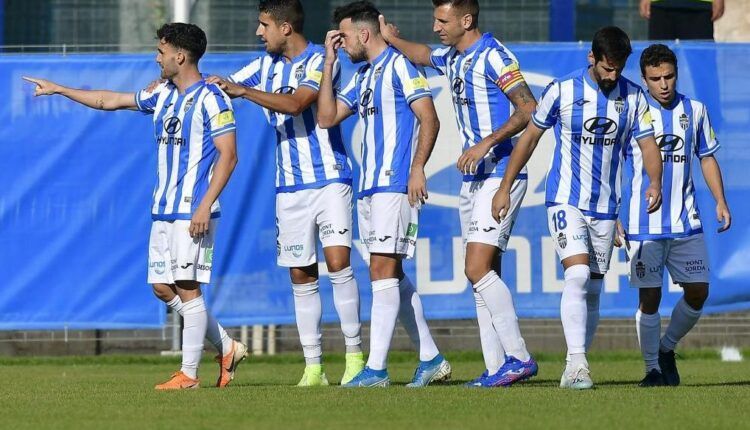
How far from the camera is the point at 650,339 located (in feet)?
31.6

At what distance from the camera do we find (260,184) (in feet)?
39.6

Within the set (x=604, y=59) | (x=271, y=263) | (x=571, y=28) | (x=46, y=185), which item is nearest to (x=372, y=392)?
(x=604, y=59)

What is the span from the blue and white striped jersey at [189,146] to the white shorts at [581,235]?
6.16 ft

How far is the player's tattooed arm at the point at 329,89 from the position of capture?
30.0ft

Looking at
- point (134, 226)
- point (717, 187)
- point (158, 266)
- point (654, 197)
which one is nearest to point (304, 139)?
point (158, 266)

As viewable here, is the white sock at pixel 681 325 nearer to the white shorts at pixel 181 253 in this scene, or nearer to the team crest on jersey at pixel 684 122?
the team crest on jersey at pixel 684 122

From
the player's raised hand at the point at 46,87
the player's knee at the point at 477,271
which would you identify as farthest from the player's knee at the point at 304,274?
the player's raised hand at the point at 46,87

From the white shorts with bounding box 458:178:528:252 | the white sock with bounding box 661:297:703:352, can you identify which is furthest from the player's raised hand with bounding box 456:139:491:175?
the white sock with bounding box 661:297:703:352

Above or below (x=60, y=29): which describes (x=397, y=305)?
below

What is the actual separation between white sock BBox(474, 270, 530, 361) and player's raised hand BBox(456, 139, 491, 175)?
0.64 m

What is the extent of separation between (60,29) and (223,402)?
7.79 m

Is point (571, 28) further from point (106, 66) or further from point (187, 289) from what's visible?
point (187, 289)

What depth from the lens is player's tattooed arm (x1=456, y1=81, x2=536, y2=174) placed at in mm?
8633

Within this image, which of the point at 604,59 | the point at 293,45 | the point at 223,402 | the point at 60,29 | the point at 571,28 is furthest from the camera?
the point at 60,29
